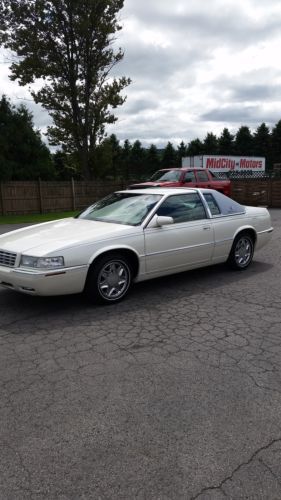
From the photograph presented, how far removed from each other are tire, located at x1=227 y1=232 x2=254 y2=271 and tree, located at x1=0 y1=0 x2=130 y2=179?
20428 millimetres

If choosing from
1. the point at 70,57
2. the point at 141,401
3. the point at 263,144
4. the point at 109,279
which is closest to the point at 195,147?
the point at 263,144

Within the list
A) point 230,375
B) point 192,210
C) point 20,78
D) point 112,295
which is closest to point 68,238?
point 112,295

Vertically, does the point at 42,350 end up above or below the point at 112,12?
below

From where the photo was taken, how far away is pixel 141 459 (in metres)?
2.31

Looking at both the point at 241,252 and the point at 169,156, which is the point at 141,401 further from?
the point at 169,156

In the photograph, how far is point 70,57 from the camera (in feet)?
79.7

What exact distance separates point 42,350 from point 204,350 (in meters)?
1.50

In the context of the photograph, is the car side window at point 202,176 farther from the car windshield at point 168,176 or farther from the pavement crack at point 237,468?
the pavement crack at point 237,468

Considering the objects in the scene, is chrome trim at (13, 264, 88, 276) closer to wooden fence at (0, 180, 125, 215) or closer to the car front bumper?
the car front bumper

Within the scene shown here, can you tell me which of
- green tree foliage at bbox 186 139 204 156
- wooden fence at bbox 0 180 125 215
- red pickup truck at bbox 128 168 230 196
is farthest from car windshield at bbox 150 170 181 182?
green tree foliage at bbox 186 139 204 156

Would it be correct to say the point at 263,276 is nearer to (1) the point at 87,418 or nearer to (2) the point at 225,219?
(2) the point at 225,219

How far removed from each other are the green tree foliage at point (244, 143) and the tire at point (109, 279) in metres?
67.2

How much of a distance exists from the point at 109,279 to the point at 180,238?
51.2 inches

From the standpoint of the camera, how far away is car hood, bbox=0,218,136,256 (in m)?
4.78
